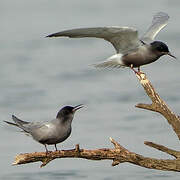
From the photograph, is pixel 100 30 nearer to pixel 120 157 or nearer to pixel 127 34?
pixel 127 34

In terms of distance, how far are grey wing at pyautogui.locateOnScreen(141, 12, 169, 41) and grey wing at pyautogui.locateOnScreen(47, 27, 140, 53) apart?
44cm

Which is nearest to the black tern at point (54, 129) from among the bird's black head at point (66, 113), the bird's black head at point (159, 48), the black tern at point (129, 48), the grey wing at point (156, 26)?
the bird's black head at point (66, 113)

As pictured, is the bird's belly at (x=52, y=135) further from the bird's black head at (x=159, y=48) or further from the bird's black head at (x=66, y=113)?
the bird's black head at (x=159, y=48)

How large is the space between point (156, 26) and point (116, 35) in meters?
1.26

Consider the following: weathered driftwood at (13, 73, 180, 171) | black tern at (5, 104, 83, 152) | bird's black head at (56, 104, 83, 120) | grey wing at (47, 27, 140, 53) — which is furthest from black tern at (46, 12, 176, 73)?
weathered driftwood at (13, 73, 180, 171)

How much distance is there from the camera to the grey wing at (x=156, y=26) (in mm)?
13516

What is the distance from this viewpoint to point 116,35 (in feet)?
42.1

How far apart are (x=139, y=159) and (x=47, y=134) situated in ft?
4.44

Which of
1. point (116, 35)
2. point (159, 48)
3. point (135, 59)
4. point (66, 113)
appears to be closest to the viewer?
point (66, 113)

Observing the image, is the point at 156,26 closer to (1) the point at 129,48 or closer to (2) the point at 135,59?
(1) the point at 129,48

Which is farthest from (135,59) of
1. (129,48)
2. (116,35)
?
(116,35)

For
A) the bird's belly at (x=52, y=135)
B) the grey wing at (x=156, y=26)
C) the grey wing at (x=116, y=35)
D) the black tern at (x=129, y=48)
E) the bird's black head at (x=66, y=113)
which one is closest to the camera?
the bird's belly at (x=52, y=135)

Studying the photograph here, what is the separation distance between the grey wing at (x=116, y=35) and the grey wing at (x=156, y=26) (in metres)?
0.44

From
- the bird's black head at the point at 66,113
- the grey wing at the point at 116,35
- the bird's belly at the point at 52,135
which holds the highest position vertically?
the grey wing at the point at 116,35
